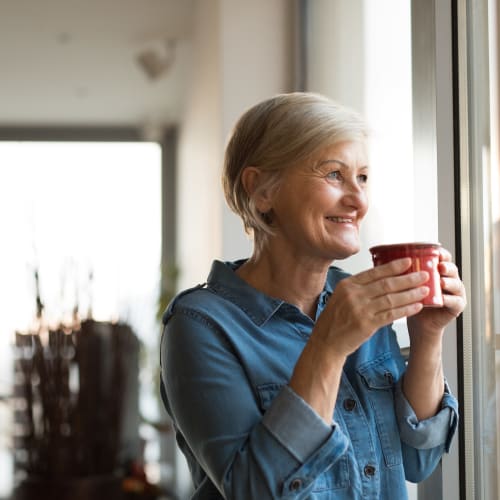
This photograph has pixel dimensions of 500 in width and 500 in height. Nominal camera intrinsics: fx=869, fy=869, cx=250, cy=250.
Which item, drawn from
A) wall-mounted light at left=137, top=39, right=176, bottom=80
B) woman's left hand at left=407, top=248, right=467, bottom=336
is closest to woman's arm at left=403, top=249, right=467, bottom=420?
woman's left hand at left=407, top=248, right=467, bottom=336

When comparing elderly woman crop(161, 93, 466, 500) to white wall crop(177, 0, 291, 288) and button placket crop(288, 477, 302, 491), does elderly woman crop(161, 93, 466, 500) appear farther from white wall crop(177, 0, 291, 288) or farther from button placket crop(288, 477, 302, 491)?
white wall crop(177, 0, 291, 288)

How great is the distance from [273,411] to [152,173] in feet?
19.8

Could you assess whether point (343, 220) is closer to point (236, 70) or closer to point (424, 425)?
point (424, 425)

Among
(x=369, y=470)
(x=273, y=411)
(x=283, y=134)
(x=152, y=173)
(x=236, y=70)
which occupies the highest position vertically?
(x=152, y=173)

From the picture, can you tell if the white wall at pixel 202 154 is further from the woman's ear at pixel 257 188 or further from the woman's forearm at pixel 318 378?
A: the woman's forearm at pixel 318 378

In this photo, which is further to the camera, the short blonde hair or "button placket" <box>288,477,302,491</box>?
the short blonde hair

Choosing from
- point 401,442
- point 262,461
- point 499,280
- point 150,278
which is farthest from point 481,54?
point 150,278

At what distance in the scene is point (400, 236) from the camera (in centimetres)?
194

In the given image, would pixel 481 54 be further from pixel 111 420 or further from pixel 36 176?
pixel 36 176

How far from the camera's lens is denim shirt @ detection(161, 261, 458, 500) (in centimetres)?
108

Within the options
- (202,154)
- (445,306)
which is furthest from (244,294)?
(202,154)

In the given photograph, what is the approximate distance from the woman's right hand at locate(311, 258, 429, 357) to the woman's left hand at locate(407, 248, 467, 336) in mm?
51

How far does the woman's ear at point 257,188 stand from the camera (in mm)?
1293

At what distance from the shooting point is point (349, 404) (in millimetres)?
1243
